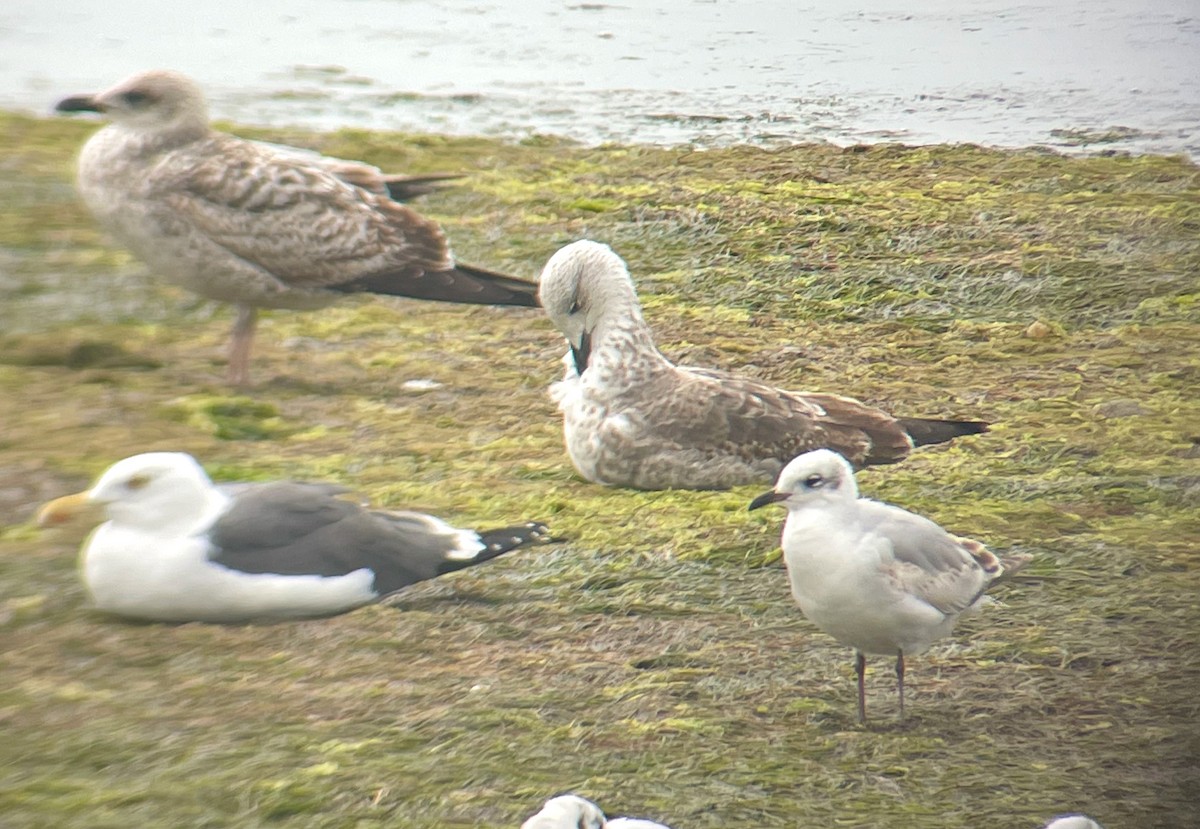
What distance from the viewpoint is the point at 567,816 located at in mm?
2715

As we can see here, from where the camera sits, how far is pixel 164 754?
11.3ft

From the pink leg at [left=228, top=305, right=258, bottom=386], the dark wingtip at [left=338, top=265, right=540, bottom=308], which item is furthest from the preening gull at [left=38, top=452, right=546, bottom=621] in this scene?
the dark wingtip at [left=338, top=265, right=540, bottom=308]

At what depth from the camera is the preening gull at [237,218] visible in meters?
6.09

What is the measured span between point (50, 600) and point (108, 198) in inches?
93.9

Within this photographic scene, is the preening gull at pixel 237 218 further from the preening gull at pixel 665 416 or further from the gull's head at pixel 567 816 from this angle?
the gull's head at pixel 567 816

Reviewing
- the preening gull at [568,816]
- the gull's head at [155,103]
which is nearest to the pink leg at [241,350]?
the gull's head at [155,103]

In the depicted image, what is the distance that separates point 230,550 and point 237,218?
93.0 inches

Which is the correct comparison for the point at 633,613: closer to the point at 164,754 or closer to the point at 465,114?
the point at 164,754

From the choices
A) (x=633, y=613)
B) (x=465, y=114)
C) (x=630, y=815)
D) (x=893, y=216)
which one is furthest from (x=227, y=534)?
(x=465, y=114)

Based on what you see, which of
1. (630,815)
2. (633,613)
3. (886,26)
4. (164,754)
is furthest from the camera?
(886,26)

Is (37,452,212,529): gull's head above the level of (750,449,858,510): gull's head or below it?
below

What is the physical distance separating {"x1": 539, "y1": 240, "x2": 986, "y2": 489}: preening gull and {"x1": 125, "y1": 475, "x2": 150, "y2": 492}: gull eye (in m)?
1.45

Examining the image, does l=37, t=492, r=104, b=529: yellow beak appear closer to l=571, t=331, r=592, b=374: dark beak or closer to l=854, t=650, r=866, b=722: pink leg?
l=571, t=331, r=592, b=374: dark beak

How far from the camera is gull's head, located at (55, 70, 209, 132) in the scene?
6.22m
